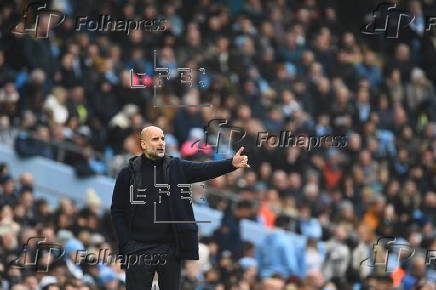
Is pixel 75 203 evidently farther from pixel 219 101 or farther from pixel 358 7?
pixel 358 7

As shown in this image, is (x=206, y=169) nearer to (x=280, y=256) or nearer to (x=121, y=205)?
(x=121, y=205)

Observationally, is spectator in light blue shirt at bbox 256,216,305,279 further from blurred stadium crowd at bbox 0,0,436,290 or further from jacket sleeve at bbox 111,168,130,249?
jacket sleeve at bbox 111,168,130,249

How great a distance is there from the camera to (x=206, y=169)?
468 inches

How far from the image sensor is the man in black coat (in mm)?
11984

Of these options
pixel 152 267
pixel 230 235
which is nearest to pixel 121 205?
pixel 152 267

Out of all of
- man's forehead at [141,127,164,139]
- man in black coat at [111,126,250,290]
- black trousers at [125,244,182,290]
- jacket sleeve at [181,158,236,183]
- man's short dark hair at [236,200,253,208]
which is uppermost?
man's forehead at [141,127,164,139]

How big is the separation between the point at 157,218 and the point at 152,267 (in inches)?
15.6

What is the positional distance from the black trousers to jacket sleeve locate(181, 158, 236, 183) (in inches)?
23.4

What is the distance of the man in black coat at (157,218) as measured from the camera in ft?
39.3

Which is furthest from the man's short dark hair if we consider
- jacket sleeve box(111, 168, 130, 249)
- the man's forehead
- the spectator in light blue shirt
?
the man's forehead

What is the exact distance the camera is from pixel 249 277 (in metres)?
17.2

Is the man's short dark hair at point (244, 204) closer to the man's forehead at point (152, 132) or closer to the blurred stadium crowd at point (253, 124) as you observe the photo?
the blurred stadium crowd at point (253, 124)

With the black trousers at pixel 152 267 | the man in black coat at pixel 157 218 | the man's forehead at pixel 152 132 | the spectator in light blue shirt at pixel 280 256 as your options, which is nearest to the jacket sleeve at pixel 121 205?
the man in black coat at pixel 157 218

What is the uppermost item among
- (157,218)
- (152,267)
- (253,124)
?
(253,124)
